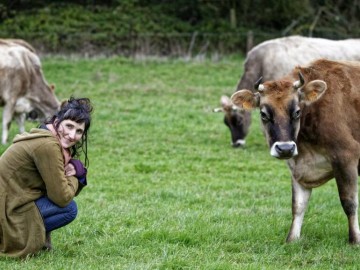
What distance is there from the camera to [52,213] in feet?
21.6

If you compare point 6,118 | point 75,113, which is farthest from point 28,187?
point 6,118

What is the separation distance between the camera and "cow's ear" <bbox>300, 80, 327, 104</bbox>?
24.1 feet

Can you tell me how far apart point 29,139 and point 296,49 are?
10687 mm

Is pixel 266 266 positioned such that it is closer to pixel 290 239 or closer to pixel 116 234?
pixel 290 239

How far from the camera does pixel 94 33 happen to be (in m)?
35.1

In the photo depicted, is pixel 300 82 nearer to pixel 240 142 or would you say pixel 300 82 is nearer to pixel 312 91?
pixel 312 91

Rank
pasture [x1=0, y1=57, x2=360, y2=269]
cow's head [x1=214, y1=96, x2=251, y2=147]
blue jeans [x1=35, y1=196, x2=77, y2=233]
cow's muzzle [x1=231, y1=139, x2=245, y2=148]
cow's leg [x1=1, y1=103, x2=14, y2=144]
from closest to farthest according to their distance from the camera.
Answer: blue jeans [x1=35, y1=196, x2=77, y2=233]
pasture [x1=0, y1=57, x2=360, y2=269]
cow's leg [x1=1, y1=103, x2=14, y2=144]
cow's muzzle [x1=231, y1=139, x2=245, y2=148]
cow's head [x1=214, y1=96, x2=251, y2=147]

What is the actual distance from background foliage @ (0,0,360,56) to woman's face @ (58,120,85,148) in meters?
Result: 24.3

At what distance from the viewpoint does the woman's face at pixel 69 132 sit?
21.6 feet

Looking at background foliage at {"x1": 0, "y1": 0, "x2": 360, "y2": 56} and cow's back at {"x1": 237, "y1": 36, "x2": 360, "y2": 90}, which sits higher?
cow's back at {"x1": 237, "y1": 36, "x2": 360, "y2": 90}

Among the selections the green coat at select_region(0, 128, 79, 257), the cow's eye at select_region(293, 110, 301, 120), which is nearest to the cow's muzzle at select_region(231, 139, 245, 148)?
the cow's eye at select_region(293, 110, 301, 120)

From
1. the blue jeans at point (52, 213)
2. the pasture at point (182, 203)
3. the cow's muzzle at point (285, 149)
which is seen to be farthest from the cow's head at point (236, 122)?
the blue jeans at point (52, 213)

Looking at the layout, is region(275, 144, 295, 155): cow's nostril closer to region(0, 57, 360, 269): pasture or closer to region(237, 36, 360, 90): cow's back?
region(0, 57, 360, 269): pasture

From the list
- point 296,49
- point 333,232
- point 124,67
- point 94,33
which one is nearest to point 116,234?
point 333,232
